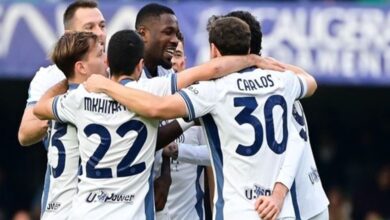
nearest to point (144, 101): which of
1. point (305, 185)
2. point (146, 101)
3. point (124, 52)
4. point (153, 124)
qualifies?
point (146, 101)

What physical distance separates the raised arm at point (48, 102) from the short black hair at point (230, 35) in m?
0.92

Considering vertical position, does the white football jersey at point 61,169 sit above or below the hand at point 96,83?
below

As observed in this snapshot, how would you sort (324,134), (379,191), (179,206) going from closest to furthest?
(179,206), (379,191), (324,134)

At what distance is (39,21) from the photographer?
15.2 metres

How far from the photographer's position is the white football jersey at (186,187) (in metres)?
8.46

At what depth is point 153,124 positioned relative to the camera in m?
7.37

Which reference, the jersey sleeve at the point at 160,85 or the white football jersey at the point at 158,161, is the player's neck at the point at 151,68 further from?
the jersey sleeve at the point at 160,85

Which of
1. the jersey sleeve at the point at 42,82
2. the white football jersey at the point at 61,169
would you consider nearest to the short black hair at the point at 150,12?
the jersey sleeve at the point at 42,82

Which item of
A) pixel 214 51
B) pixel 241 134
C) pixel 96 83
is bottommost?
pixel 241 134

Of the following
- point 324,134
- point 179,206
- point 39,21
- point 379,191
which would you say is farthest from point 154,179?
point 324,134

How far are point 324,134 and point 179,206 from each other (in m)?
10.6

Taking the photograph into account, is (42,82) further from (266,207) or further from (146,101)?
(266,207)

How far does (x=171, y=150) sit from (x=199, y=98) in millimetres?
787

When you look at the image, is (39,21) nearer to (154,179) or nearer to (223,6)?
(223,6)
